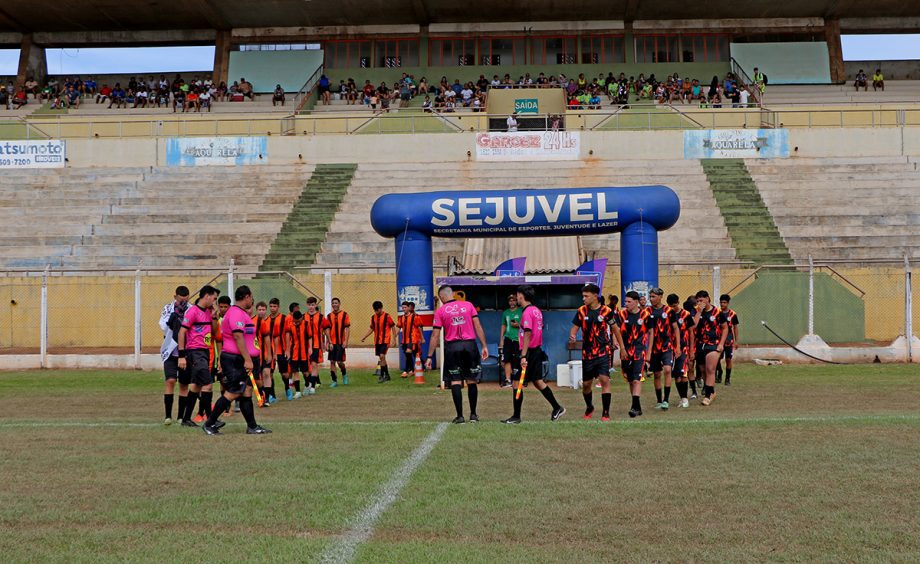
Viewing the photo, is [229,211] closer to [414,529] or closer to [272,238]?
[272,238]

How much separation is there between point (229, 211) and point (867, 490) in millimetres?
28144

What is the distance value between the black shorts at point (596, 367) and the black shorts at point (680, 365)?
275 cm

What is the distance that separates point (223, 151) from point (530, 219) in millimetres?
19633

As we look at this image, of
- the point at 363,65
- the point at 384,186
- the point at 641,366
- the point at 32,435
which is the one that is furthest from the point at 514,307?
the point at 363,65

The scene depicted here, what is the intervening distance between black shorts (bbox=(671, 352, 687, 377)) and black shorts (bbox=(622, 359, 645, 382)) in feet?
3.79

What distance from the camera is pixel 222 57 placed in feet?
165

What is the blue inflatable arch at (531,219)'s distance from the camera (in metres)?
22.0

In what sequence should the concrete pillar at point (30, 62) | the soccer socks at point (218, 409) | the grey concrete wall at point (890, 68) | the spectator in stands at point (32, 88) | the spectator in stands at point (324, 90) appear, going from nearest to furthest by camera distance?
1. the soccer socks at point (218, 409)
2. the spectator in stands at point (324, 90)
3. the spectator in stands at point (32, 88)
4. the grey concrete wall at point (890, 68)
5. the concrete pillar at point (30, 62)

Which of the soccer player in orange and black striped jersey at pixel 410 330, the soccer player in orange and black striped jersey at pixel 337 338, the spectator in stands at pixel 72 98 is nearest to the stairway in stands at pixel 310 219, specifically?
the soccer player in orange and black striped jersey at pixel 410 330

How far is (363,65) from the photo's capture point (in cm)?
5022

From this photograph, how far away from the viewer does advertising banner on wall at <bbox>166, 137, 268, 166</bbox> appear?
3831cm

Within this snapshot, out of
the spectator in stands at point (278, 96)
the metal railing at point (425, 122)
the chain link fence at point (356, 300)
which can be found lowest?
the chain link fence at point (356, 300)

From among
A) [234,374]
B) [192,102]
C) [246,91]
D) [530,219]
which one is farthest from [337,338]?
[246,91]

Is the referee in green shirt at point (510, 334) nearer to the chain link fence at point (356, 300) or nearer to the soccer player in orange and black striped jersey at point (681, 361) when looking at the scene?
the soccer player in orange and black striped jersey at point (681, 361)
